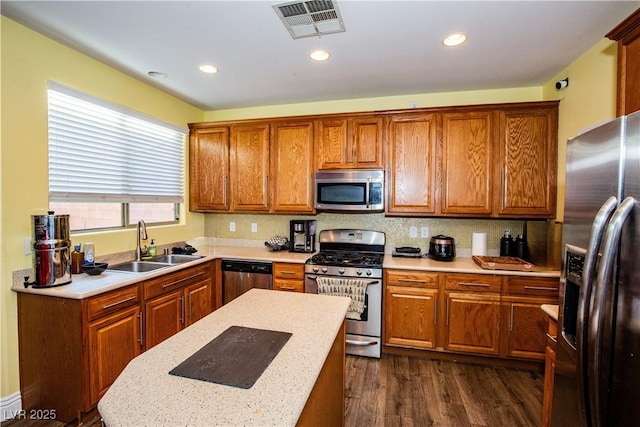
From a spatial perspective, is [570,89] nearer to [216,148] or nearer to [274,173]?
[274,173]

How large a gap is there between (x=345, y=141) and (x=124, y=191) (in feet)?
7.24

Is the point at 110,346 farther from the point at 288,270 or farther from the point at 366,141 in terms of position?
the point at 366,141

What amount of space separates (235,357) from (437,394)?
6.29 ft

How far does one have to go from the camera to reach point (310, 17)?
1872 millimetres

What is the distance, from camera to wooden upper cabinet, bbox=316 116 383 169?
309cm

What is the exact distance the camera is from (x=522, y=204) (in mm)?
2797

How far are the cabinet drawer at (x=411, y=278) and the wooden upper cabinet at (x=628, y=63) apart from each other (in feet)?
5.62

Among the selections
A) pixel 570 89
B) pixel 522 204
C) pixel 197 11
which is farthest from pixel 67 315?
pixel 570 89

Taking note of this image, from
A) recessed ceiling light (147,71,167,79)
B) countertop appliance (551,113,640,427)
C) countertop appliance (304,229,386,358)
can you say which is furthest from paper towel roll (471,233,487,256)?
recessed ceiling light (147,71,167,79)

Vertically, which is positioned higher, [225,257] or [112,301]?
[225,257]

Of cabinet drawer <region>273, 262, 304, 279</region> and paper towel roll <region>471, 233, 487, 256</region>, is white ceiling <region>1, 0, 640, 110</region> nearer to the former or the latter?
paper towel roll <region>471, 233, 487, 256</region>

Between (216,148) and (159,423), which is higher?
(216,148)

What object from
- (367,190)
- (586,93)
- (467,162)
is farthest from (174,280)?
(586,93)

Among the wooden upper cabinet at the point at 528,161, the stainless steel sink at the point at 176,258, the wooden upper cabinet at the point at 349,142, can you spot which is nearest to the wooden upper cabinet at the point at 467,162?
the wooden upper cabinet at the point at 528,161
